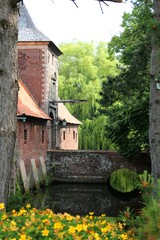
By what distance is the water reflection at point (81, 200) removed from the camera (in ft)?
65.5

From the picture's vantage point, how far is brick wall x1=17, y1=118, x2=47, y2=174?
24.0 m

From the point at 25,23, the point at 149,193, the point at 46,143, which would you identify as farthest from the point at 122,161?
the point at 149,193

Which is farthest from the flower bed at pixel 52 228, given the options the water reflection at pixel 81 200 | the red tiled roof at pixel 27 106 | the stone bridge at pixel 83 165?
the stone bridge at pixel 83 165

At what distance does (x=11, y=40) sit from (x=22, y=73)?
24.7 meters

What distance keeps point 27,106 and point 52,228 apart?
2140 cm

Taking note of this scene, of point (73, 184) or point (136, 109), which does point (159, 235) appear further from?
point (73, 184)

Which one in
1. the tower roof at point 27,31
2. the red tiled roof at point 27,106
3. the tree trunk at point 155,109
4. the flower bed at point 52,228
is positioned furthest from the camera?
the tower roof at point 27,31

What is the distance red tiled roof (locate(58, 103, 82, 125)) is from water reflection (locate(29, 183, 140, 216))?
8561 millimetres

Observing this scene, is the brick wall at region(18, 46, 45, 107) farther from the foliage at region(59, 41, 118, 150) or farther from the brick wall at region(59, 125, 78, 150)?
the foliage at region(59, 41, 118, 150)

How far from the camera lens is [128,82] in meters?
18.1

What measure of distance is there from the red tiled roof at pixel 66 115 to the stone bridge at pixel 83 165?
18.1ft

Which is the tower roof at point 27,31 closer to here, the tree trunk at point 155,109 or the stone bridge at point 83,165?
the stone bridge at point 83,165

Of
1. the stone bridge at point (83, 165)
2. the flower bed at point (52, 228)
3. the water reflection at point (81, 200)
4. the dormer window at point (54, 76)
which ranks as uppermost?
the dormer window at point (54, 76)

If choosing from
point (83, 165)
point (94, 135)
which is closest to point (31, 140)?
point (83, 165)
